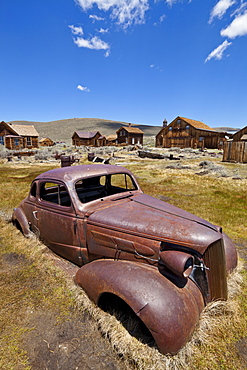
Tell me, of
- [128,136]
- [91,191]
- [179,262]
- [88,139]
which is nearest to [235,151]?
[91,191]

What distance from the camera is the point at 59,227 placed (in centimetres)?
334

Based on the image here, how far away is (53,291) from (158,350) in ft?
5.72

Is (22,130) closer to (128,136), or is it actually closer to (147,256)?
(128,136)

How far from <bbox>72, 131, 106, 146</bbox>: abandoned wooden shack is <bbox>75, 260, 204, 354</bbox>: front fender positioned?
5475cm

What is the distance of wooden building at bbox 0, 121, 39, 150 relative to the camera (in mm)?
37594

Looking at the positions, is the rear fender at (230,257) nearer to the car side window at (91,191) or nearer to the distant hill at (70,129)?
the car side window at (91,191)

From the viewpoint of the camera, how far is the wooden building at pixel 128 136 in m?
51.8

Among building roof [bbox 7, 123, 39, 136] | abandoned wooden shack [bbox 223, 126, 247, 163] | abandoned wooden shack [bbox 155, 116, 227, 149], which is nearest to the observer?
abandoned wooden shack [bbox 223, 126, 247, 163]

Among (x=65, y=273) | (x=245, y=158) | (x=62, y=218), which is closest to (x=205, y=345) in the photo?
(x=65, y=273)

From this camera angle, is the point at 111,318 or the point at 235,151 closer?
the point at 111,318

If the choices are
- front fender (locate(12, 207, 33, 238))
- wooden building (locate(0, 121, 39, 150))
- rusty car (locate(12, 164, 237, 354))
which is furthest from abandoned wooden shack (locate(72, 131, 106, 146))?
rusty car (locate(12, 164, 237, 354))

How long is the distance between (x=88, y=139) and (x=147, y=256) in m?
55.0

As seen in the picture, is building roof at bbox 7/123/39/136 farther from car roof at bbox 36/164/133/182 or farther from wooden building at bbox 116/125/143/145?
car roof at bbox 36/164/133/182

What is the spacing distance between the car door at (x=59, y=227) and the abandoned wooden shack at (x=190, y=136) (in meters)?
38.6
